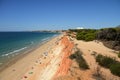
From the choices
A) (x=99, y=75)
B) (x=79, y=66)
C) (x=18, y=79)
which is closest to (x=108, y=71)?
(x=99, y=75)

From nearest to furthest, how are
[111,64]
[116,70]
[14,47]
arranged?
[116,70], [111,64], [14,47]

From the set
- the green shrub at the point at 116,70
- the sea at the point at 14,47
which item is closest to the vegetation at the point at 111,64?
the green shrub at the point at 116,70

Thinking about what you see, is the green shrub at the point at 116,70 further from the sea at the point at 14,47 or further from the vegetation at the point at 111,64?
the sea at the point at 14,47

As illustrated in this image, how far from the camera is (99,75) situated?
1011 centimetres

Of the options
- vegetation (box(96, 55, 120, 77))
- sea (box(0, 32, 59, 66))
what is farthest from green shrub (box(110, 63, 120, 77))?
sea (box(0, 32, 59, 66))

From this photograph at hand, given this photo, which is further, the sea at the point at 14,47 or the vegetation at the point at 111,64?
the sea at the point at 14,47

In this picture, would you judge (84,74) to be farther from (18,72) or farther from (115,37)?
(115,37)

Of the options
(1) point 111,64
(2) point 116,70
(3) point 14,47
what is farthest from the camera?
(3) point 14,47

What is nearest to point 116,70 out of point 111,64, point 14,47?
point 111,64

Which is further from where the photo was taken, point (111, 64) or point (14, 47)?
point (14, 47)

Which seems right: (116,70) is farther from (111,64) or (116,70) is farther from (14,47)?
(14,47)

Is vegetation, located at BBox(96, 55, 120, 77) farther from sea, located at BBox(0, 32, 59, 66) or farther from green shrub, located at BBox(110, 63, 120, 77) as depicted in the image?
sea, located at BBox(0, 32, 59, 66)

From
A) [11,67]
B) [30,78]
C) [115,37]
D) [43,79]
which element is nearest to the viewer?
[43,79]

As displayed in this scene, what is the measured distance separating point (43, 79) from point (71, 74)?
622cm
